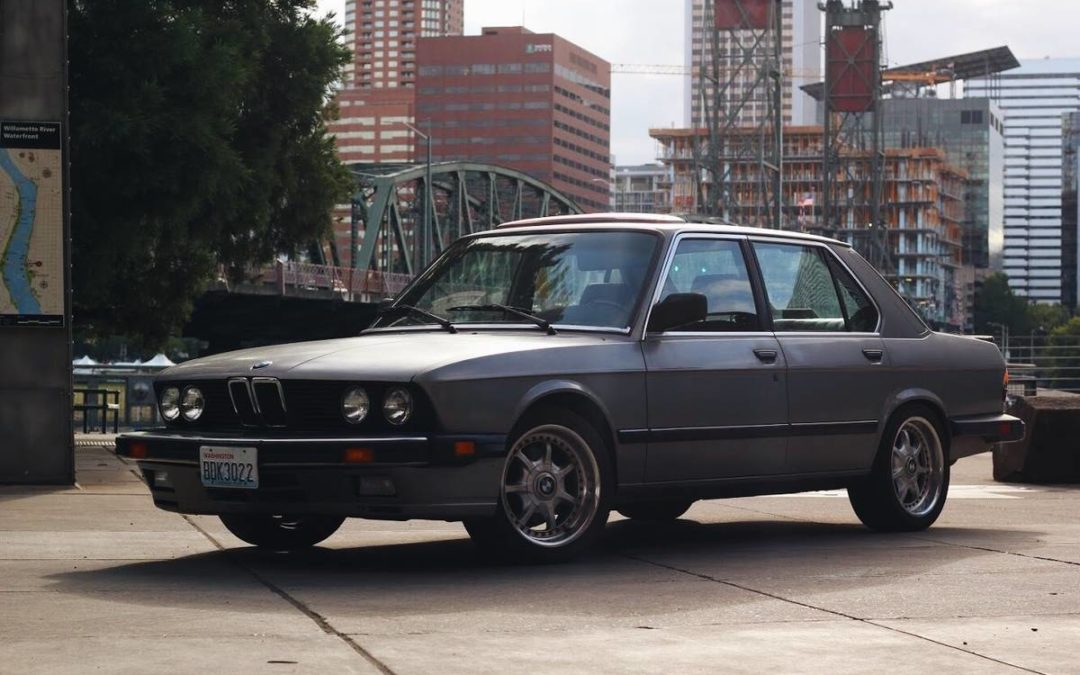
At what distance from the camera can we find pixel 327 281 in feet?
213

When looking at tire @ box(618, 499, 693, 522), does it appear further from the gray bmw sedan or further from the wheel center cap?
the wheel center cap

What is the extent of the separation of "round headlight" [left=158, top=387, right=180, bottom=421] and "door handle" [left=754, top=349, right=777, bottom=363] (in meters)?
2.63

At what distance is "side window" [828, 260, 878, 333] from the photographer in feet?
31.2

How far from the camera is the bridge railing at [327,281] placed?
60906 millimetres

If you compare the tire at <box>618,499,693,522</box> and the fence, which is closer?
the tire at <box>618,499,693,522</box>

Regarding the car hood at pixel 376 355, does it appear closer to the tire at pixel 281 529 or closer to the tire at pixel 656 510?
the tire at pixel 281 529

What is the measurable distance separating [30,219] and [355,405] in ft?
18.8

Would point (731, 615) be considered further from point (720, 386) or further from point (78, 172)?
point (78, 172)

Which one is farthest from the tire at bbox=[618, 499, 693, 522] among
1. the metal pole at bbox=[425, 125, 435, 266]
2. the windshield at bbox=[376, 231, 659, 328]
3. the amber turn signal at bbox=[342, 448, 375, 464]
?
the metal pole at bbox=[425, 125, 435, 266]

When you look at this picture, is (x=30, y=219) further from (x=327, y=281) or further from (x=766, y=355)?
(x=327, y=281)

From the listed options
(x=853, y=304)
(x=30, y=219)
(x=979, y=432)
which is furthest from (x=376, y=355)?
(x=30, y=219)

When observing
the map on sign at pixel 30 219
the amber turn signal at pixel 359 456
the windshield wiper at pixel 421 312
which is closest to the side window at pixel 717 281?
the windshield wiper at pixel 421 312

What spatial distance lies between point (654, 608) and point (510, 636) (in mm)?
851

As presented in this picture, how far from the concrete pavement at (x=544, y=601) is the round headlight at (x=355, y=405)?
0.62 metres
